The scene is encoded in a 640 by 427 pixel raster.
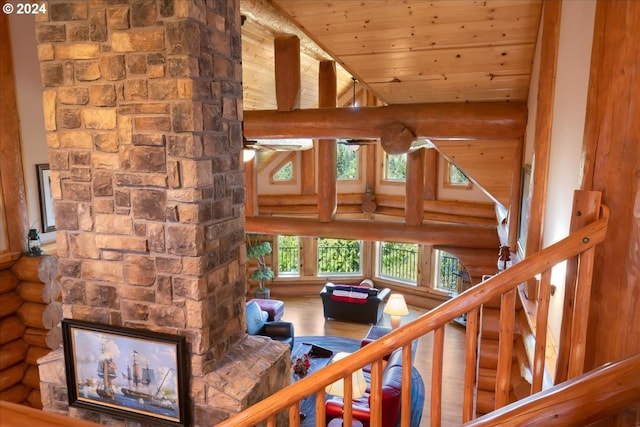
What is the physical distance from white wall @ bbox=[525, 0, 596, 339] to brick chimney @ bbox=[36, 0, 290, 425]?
76.2 inches

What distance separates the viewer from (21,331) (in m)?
4.60

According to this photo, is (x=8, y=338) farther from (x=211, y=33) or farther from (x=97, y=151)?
(x=211, y=33)

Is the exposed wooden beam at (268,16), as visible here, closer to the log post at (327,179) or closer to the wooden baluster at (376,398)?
the log post at (327,179)

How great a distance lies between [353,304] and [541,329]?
6.95m

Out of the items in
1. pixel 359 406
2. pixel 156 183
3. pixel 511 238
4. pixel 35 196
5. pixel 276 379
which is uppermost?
pixel 156 183

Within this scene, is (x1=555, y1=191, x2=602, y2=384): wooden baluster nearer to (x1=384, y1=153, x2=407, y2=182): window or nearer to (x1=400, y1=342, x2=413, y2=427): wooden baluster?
(x1=400, y1=342, x2=413, y2=427): wooden baluster

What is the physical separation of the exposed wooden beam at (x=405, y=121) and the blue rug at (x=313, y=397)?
3.45 m

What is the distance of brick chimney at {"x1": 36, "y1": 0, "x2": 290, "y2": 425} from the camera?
2365 millimetres

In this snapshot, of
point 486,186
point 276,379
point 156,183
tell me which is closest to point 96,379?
point 276,379

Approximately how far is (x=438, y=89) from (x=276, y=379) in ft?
10.3

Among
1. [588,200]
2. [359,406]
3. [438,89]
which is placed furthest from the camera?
[359,406]

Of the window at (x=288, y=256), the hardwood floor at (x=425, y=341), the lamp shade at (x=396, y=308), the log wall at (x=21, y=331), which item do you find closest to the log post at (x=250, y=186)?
the hardwood floor at (x=425, y=341)

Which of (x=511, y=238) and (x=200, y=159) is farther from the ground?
(x=200, y=159)

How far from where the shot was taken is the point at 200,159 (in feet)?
7.89
